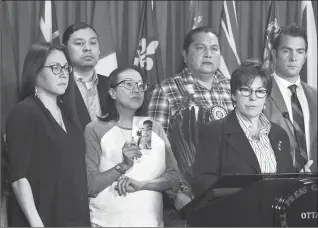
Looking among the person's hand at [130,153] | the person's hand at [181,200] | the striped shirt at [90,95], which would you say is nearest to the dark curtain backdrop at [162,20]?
the striped shirt at [90,95]

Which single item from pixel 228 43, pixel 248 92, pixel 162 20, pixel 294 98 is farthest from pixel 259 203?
pixel 162 20

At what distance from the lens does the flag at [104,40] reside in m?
3.33

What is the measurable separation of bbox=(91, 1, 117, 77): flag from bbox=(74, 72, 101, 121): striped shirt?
0.10 meters

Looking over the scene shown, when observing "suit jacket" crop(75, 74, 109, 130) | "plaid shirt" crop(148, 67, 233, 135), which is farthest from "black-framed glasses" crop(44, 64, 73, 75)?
"plaid shirt" crop(148, 67, 233, 135)

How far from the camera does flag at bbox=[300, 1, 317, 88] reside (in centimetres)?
345

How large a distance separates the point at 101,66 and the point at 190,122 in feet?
2.01

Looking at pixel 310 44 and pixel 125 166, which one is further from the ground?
pixel 310 44

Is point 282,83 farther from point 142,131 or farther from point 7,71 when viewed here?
point 7,71

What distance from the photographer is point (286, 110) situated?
3.46 m

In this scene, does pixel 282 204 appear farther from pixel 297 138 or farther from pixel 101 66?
pixel 101 66

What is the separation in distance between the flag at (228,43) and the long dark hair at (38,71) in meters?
0.90

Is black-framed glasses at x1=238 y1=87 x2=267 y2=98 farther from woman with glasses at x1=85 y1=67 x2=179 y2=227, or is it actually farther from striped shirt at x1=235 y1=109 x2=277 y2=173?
woman with glasses at x1=85 y1=67 x2=179 y2=227

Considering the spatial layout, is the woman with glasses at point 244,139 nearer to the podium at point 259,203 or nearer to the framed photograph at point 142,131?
the podium at point 259,203

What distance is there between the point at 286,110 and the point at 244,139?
0.34 meters
